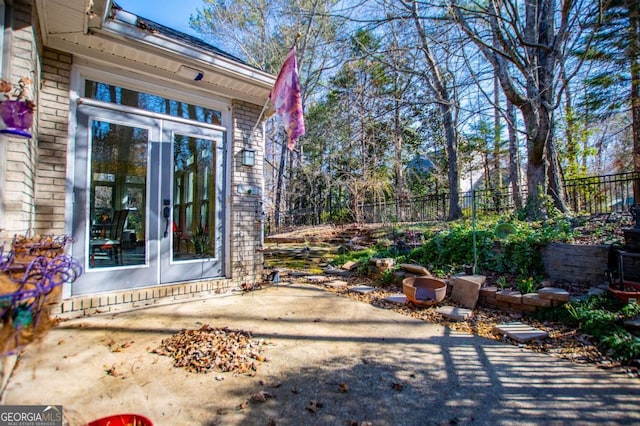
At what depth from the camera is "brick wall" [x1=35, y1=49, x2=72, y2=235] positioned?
3137mm

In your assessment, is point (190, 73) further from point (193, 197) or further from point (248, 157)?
point (193, 197)

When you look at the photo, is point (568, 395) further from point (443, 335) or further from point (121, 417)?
point (121, 417)

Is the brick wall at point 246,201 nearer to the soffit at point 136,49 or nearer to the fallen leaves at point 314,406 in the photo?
the soffit at point 136,49

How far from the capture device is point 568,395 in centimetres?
204

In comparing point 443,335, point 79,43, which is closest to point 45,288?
point 443,335

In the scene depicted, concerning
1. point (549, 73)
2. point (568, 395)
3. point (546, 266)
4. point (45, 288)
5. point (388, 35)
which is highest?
point (388, 35)

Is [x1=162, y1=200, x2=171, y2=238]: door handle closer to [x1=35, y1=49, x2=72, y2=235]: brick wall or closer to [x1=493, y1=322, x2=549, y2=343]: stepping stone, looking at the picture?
[x1=35, y1=49, x2=72, y2=235]: brick wall

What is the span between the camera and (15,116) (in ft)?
6.70

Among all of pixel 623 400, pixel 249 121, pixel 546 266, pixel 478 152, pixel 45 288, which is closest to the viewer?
pixel 45 288

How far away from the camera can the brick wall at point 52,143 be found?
10.3ft

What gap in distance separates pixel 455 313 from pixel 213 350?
2682 millimetres

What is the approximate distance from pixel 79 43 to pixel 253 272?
136 inches

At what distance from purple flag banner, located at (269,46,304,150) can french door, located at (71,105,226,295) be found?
117 cm

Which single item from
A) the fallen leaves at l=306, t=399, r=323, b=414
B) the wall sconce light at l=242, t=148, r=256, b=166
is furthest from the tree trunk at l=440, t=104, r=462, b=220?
the fallen leaves at l=306, t=399, r=323, b=414
